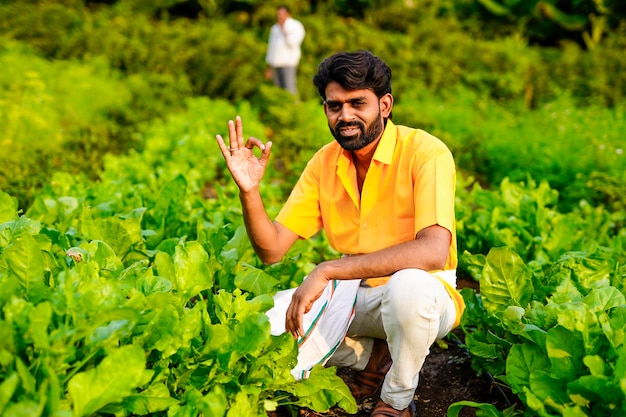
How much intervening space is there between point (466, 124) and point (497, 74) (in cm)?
383

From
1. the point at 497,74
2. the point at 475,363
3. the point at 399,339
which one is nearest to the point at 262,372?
the point at 399,339

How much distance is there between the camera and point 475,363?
9.97 ft

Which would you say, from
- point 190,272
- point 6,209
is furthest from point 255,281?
point 6,209

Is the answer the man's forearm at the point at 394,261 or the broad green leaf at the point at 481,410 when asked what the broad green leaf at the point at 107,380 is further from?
the broad green leaf at the point at 481,410

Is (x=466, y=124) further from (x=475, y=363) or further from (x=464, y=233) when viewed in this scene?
(x=475, y=363)

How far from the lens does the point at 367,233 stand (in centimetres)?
304

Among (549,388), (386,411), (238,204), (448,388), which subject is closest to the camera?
(549,388)

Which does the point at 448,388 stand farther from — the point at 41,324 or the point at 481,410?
the point at 41,324

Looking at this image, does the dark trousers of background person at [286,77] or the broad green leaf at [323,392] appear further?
the dark trousers of background person at [286,77]

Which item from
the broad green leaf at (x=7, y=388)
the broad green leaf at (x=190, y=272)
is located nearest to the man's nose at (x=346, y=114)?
the broad green leaf at (x=190, y=272)

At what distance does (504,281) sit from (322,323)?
2.48 feet

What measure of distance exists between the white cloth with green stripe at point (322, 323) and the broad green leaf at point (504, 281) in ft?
1.75

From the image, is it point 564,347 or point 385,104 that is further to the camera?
point 385,104

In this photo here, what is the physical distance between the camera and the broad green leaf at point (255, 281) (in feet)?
9.68
